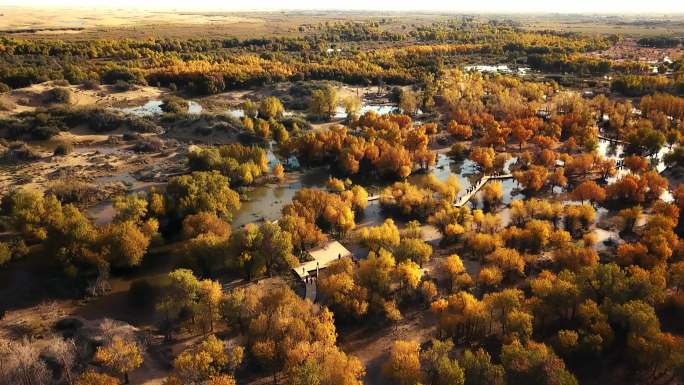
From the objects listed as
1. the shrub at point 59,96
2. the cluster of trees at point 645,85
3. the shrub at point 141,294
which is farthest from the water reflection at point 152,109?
the cluster of trees at point 645,85

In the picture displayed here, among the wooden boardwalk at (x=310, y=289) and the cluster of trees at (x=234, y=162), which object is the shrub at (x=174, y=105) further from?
the wooden boardwalk at (x=310, y=289)

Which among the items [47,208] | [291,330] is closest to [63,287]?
[47,208]

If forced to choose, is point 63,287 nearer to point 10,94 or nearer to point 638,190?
point 638,190

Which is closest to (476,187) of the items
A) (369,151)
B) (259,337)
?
(369,151)

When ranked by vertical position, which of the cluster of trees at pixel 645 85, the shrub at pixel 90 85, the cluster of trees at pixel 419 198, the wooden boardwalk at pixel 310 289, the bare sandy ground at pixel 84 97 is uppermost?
the cluster of trees at pixel 645 85

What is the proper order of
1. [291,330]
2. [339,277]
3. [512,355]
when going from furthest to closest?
[339,277] < [291,330] < [512,355]

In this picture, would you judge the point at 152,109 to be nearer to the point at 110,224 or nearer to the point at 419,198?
the point at 110,224
